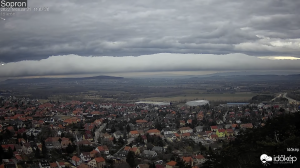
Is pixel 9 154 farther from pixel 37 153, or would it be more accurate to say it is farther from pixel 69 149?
pixel 69 149

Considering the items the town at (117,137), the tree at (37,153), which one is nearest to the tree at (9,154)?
the town at (117,137)

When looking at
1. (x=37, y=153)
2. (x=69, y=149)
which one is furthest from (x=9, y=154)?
(x=69, y=149)

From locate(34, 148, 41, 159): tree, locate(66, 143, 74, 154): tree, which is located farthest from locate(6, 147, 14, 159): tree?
locate(66, 143, 74, 154): tree

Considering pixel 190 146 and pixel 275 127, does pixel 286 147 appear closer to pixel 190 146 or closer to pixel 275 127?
pixel 275 127

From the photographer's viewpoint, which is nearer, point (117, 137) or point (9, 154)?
point (9, 154)

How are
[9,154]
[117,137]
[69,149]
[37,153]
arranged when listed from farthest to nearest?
[117,137], [69,149], [37,153], [9,154]

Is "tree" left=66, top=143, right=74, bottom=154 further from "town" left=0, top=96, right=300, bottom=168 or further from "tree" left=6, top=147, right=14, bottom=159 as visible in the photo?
"tree" left=6, top=147, right=14, bottom=159

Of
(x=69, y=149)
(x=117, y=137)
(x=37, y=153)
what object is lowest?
(x=117, y=137)

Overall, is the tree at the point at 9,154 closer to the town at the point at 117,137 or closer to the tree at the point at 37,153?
the town at the point at 117,137
